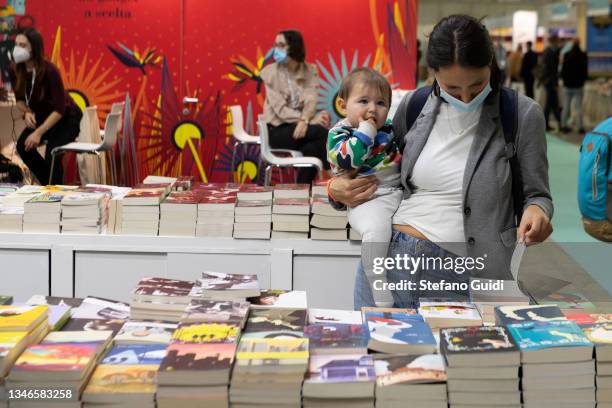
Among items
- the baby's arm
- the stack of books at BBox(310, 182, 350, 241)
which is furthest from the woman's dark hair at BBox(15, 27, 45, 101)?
the baby's arm

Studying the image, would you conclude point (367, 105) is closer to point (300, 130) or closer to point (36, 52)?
point (300, 130)

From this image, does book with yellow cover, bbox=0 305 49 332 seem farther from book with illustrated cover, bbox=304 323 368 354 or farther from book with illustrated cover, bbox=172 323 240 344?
book with illustrated cover, bbox=304 323 368 354

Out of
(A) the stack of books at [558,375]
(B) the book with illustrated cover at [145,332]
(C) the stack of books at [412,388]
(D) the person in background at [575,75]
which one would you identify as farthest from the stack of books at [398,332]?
(D) the person in background at [575,75]

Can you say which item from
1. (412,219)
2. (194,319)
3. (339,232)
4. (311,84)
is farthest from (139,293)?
(311,84)

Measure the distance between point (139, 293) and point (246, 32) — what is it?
7188 millimetres

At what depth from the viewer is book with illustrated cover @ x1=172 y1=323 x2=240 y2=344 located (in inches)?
75.6

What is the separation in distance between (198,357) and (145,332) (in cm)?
34

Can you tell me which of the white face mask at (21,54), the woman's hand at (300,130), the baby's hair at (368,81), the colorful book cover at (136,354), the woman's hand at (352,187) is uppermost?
the white face mask at (21,54)

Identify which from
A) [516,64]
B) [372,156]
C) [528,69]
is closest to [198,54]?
[372,156]

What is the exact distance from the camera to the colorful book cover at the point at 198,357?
69.5 inches

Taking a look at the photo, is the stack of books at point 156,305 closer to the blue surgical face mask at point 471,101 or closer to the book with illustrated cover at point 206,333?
the book with illustrated cover at point 206,333

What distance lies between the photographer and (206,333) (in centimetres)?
196

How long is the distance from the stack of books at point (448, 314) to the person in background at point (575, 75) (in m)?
15.0

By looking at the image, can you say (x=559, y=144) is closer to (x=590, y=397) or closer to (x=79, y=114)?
(x=79, y=114)
